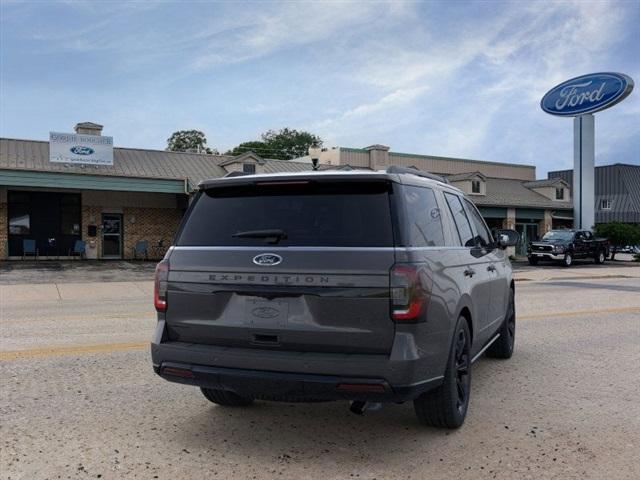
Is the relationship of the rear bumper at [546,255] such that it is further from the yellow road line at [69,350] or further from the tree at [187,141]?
the tree at [187,141]

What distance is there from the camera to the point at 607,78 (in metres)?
34.5

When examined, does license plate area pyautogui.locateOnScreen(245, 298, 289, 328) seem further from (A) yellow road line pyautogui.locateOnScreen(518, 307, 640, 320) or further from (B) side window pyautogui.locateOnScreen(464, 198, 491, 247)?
(A) yellow road line pyautogui.locateOnScreen(518, 307, 640, 320)

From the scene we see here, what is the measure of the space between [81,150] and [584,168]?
Result: 2869 cm

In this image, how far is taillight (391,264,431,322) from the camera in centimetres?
362

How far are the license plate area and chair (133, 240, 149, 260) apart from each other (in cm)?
2557

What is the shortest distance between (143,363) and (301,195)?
3.46 meters

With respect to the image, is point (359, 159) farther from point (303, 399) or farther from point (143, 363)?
point (303, 399)

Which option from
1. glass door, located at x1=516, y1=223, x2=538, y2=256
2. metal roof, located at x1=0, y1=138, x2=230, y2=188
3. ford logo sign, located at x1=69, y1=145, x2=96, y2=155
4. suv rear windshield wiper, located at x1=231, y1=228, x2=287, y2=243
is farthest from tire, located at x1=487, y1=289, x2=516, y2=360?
glass door, located at x1=516, y1=223, x2=538, y2=256

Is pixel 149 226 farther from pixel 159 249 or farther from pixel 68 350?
pixel 68 350

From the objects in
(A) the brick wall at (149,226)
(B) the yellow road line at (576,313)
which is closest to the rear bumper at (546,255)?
(A) the brick wall at (149,226)

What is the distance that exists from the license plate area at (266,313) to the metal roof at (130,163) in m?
23.0

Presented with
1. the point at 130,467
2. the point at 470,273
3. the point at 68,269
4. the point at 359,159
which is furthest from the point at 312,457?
the point at 359,159

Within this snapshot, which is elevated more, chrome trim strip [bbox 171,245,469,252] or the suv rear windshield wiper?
the suv rear windshield wiper

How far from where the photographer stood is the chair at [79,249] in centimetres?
2698
